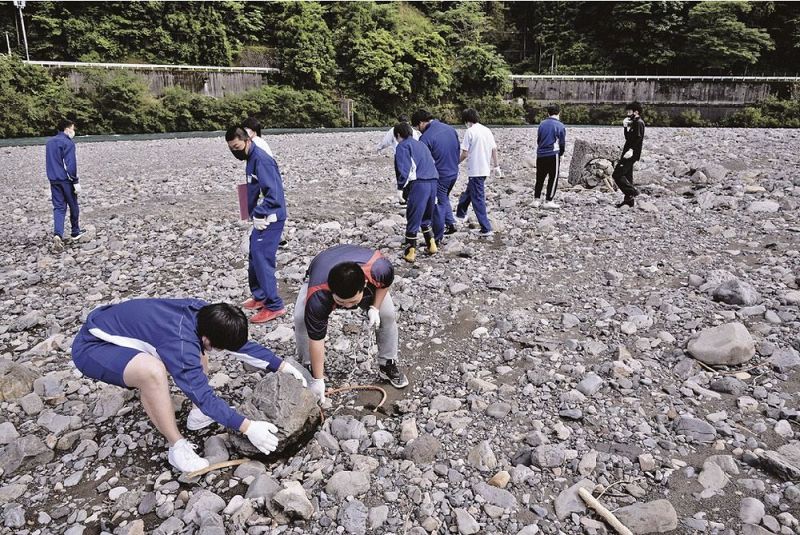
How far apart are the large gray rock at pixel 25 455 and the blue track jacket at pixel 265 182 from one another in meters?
2.94

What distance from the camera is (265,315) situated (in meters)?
5.92

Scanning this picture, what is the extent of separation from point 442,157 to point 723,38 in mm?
44437

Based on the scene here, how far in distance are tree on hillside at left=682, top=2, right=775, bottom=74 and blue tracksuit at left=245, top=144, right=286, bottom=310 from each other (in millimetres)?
46773

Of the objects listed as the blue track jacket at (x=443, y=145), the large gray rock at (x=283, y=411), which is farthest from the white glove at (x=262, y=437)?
the blue track jacket at (x=443, y=145)

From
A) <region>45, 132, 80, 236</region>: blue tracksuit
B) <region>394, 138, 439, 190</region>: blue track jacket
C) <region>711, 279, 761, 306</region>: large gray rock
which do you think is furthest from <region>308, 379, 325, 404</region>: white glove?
<region>45, 132, 80, 236</region>: blue tracksuit

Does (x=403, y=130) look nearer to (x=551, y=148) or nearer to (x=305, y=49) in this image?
(x=551, y=148)

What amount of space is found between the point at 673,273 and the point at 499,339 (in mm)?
2974

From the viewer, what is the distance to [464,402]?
13.9 ft

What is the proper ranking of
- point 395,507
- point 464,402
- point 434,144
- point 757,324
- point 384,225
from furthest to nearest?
1. point 384,225
2. point 434,144
3. point 757,324
4. point 464,402
5. point 395,507

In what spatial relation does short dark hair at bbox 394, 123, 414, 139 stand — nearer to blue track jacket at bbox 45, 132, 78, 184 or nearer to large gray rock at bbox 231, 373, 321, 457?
large gray rock at bbox 231, 373, 321, 457

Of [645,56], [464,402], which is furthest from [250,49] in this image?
[464,402]

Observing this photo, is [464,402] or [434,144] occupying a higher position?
[434,144]

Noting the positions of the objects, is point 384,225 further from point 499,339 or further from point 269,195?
point 499,339

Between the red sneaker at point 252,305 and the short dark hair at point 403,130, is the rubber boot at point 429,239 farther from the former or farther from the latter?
the red sneaker at point 252,305
